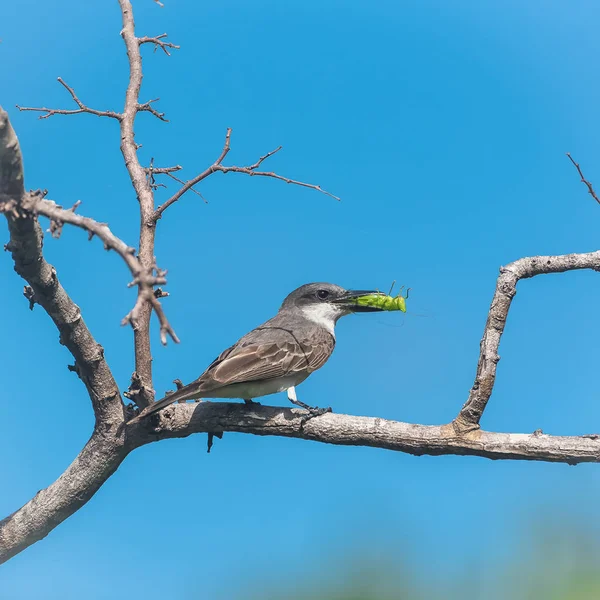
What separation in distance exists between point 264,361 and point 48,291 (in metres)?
2.59

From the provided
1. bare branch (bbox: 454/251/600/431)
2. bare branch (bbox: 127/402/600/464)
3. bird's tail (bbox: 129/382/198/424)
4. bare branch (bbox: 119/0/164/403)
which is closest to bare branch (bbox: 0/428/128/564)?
bare branch (bbox: 127/402/600/464)

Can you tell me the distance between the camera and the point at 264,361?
7816mm

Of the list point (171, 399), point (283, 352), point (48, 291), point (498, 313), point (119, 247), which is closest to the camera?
point (119, 247)

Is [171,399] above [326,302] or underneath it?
underneath

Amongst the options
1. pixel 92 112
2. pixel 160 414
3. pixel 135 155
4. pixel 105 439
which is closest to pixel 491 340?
pixel 160 414

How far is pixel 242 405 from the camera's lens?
7121 mm

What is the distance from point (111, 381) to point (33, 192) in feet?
7.72

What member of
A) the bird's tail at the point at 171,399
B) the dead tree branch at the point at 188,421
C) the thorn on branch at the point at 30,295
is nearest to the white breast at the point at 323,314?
the dead tree branch at the point at 188,421

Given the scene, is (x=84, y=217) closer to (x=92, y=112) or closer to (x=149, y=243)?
(x=149, y=243)

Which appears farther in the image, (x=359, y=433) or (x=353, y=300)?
(x=353, y=300)

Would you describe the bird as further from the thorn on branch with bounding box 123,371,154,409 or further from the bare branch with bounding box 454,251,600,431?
the bare branch with bounding box 454,251,600,431

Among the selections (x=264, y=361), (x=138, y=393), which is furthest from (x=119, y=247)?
(x=264, y=361)

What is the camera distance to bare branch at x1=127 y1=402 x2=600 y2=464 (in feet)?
19.7

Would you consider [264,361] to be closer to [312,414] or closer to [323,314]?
[312,414]
